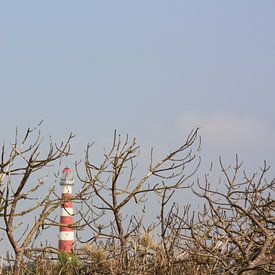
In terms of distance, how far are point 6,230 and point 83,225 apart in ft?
5.48

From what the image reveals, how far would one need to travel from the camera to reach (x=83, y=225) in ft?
41.1

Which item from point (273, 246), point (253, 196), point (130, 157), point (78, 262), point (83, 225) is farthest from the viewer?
point (83, 225)

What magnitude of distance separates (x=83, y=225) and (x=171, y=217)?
437 cm

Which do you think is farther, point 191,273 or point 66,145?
point 66,145

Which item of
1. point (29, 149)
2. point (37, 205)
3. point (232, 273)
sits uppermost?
point (29, 149)

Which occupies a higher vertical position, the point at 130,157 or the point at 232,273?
the point at 130,157

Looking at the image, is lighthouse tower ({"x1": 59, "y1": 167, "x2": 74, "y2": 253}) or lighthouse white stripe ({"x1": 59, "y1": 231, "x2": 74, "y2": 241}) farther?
lighthouse white stripe ({"x1": 59, "y1": 231, "x2": 74, "y2": 241})

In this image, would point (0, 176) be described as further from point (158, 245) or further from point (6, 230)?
point (158, 245)

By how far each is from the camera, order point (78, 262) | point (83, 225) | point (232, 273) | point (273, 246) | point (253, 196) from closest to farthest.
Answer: point (232, 273) < point (273, 246) < point (253, 196) < point (78, 262) < point (83, 225)

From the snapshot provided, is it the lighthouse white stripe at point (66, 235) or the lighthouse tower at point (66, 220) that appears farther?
the lighthouse white stripe at point (66, 235)

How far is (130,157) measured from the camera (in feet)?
38.4

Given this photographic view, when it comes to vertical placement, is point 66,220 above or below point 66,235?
above

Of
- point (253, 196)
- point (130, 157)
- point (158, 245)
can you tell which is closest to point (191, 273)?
point (158, 245)

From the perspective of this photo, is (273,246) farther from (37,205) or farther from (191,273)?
(37,205)
